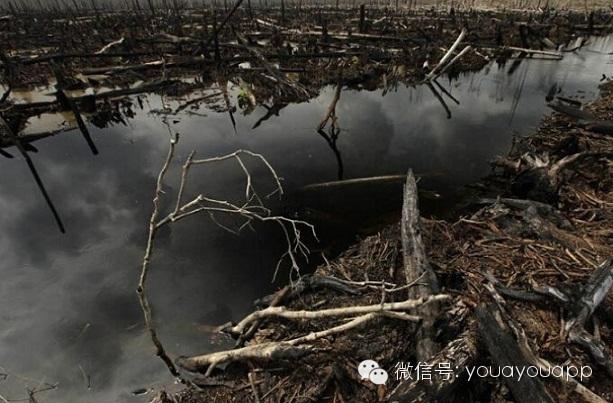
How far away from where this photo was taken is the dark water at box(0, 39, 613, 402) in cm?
494

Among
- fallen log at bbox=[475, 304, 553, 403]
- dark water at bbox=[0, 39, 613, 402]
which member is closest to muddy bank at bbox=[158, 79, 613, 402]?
fallen log at bbox=[475, 304, 553, 403]

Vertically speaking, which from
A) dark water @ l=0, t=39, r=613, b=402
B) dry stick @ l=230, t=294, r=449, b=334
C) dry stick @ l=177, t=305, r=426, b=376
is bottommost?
dark water @ l=0, t=39, r=613, b=402

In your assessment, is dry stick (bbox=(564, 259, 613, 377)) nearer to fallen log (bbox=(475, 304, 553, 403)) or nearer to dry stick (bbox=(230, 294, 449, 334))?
fallen log (bbox=(475, 304, 553, 403))

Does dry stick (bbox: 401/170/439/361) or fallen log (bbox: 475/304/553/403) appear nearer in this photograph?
fallen log (bbox: 475/304/553/403)

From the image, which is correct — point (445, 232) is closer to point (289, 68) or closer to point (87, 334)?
point (87, 334)

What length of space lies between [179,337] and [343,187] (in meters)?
5.40

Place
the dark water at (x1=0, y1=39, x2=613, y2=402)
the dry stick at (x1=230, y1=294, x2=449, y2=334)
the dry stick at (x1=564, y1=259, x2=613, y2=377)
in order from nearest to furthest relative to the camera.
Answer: the dry stick at (x1=564, y1=259, x2=613, y2=377) < the dry stick at (x1=230, y1=294, x2=449, y2=334) < the dark water at (x1=0, y1=39, x2=613, y2=402)

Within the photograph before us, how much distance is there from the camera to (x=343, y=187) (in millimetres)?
8828

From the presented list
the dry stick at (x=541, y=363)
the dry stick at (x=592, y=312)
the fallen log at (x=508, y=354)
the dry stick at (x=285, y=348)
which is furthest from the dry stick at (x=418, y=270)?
the dry stick at (x=592, y=312)

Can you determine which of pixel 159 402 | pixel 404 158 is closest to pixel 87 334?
pixel 159 402

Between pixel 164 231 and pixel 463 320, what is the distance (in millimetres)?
6186

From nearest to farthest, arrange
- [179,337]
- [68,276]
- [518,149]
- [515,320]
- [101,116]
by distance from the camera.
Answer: [515,320]
[179,337]
[68,276]
[518,149]
[101,116]

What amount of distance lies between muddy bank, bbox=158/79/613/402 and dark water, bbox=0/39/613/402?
138cm

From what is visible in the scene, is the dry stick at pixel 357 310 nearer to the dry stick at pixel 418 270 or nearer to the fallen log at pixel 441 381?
the dry stick at pixel 418 270
